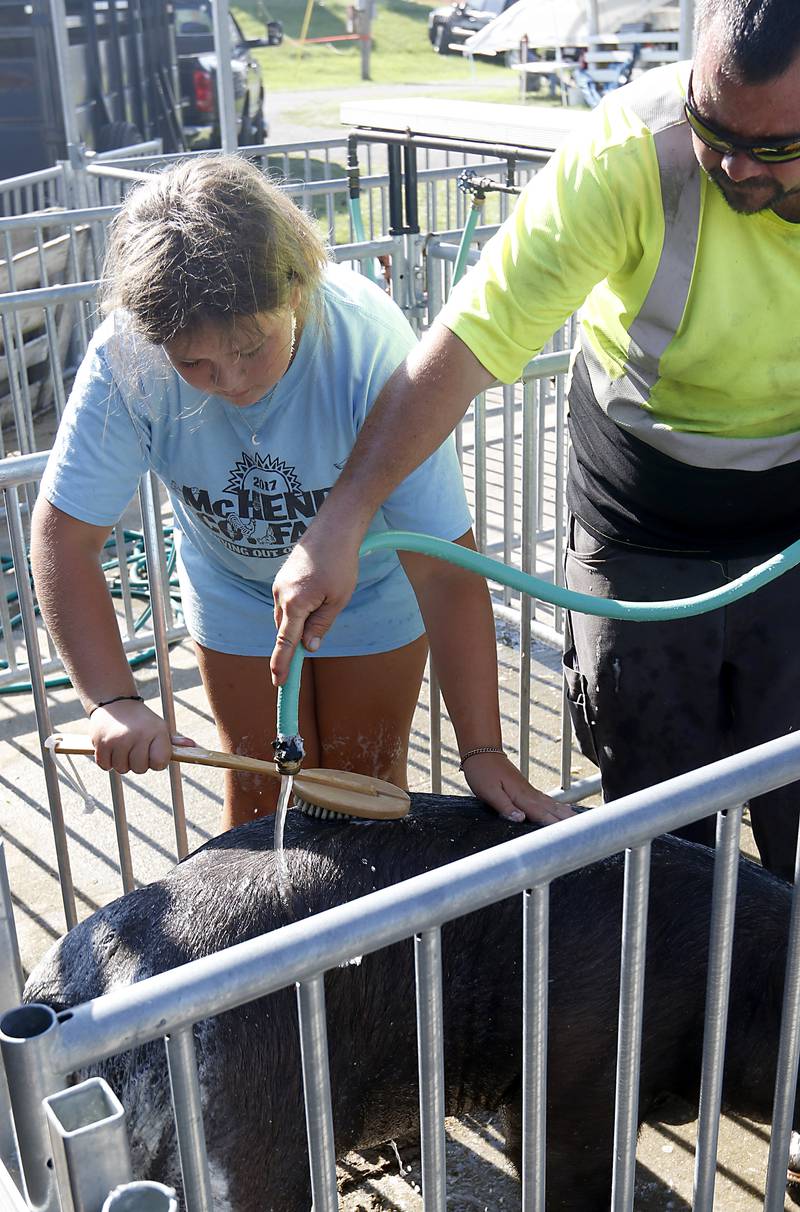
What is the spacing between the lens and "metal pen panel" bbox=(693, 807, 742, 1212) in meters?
1.52

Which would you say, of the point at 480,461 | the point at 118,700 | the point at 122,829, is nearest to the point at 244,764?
the point at 118,700

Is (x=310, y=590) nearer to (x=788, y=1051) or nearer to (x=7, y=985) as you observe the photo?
(x=7, y=985)

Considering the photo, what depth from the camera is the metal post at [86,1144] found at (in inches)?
41.0

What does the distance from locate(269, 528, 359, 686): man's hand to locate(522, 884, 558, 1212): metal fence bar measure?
0.66 metres

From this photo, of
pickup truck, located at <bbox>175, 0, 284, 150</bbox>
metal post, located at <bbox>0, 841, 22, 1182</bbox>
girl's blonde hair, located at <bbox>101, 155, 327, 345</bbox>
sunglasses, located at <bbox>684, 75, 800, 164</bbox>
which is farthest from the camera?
pickup truck, located at <bbox>175, 0, 284, 150</bbox>

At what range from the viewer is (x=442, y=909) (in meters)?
1.26

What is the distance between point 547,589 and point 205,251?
33.4 inches

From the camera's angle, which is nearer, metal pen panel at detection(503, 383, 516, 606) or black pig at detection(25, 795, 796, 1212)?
black pig at detection(25, 795, 796, 1212)

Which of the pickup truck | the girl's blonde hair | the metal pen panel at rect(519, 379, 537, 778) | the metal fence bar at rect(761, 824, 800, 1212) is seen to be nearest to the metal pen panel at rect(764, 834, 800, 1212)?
the metal fence bar at rect(761, 824, 800, 1212)

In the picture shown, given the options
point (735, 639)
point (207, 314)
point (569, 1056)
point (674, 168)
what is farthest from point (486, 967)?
point (674, 168)

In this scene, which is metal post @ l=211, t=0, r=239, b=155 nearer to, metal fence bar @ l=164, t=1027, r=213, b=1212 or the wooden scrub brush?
the wooden scrub brush

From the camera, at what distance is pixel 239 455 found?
249cm

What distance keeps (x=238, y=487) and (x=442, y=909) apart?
4.63 feet

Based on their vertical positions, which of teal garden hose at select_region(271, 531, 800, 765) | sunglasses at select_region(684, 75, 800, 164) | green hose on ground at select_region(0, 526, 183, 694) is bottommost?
green hose on ground at select_region(0, 526, 183, 694)
